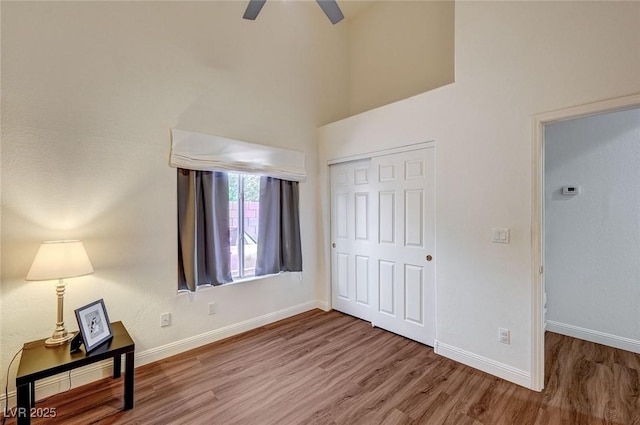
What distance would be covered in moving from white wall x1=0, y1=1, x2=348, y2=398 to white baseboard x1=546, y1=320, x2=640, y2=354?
306 cm

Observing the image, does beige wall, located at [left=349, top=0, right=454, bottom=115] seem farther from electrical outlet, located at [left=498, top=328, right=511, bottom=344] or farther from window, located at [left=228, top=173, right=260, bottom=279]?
electrical outlet, located at [left=498, top=328, right=511, bottom=344]

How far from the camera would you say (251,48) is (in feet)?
10.4

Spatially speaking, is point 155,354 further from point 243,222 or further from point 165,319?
point 243,222

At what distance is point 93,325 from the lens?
197 cm

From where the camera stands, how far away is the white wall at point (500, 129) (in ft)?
6.20

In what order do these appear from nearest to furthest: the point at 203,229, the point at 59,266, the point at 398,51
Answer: the point at 59,266, the point at 203,229, the point at 398,51

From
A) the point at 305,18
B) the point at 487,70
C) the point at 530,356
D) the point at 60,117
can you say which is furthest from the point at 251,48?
the point at 530,356

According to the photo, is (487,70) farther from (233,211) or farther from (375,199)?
(233,211)

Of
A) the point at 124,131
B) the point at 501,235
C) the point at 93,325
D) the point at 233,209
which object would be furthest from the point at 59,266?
the point at 501,235

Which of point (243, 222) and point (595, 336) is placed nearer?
point (595, 336)

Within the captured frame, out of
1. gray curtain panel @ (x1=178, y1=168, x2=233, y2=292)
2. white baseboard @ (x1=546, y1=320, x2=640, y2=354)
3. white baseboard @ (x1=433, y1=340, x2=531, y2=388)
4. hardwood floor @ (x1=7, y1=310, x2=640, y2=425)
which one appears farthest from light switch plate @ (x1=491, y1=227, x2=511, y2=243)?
gray curtain panel @ (x1=178, y1=168, x2=233, y2=292)

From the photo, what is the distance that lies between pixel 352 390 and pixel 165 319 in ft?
5.85

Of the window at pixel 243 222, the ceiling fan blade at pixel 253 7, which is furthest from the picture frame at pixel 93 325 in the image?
the ceiling fan blade at pixel 253 7

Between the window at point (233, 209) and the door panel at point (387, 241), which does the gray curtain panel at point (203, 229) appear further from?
the door panel at point (387, 241)
